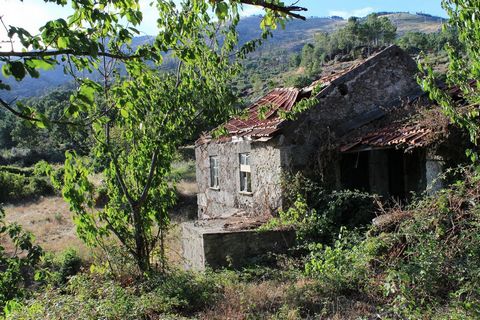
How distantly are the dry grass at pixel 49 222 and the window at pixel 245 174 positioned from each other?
694 cm

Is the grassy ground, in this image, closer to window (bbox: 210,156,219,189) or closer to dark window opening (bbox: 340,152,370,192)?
window (bbox: 210,156,219,189)

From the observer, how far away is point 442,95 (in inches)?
235

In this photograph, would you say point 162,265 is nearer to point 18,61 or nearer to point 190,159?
point 18,61

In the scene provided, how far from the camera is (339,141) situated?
35.2 ft

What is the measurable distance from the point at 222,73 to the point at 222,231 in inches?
131

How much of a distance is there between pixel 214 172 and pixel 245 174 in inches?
79.1

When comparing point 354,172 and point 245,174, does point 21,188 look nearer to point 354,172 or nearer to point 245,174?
point 245,174

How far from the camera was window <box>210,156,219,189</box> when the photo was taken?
1396cm

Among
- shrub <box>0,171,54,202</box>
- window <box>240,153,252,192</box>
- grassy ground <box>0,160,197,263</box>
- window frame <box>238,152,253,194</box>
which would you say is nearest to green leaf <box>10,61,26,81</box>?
window frame <box>238,152,253,194</box>

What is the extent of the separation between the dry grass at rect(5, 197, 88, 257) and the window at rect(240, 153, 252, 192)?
22.8ft

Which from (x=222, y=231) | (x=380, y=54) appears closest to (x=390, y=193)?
(x=380, y=54)

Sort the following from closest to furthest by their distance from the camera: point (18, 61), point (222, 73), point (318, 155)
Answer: point (18, 61), point (222, 73), point (318, 155)

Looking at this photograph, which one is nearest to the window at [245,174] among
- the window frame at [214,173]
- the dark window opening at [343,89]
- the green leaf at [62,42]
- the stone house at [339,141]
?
the stone house at [339,141]

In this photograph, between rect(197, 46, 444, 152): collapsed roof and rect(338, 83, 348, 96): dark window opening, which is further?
rect(338, 83, 348, 96): dark window opening
